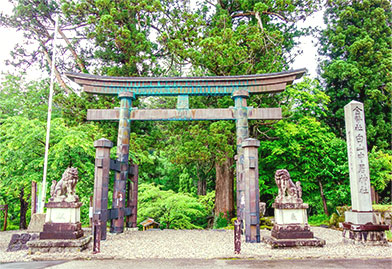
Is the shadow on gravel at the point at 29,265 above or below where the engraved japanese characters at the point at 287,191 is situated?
below

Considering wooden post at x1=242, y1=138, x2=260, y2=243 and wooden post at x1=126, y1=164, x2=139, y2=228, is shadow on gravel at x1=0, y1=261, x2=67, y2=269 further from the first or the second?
wooden post at x1=126, y1=164, x2=139, y2=228

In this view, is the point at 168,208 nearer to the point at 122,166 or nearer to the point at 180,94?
the point at 122,166

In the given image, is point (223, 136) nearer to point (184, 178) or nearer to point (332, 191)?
point (332, 191)

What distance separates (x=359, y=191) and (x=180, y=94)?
657 cm

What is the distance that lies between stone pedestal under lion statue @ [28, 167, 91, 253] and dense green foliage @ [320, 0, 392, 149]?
1472cm

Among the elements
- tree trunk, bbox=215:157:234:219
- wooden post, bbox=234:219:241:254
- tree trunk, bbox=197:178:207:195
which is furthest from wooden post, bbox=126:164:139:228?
tree trunk, bbox=197:178:207:195

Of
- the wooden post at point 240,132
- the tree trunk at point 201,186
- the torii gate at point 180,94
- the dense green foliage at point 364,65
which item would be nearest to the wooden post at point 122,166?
the torii gate at point 180,94

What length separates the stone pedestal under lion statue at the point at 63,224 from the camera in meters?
6.80

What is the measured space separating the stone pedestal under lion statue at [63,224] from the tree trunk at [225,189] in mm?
8276

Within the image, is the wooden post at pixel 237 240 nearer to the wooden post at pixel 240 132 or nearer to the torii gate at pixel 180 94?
the wooden post at pixel 240 132

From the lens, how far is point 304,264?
548 cm

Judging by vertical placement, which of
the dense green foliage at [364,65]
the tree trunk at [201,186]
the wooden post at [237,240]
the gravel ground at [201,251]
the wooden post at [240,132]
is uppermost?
the dense green foliage at [364,65]

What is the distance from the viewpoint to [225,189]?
→ 14.9 m

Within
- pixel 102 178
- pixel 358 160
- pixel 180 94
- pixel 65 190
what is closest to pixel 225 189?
pixel 180 94
